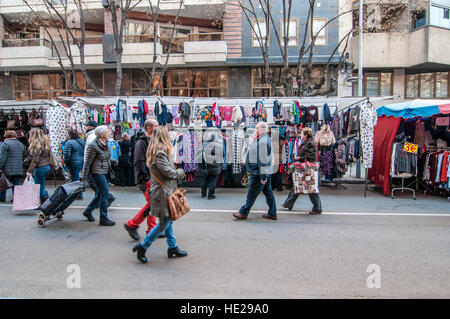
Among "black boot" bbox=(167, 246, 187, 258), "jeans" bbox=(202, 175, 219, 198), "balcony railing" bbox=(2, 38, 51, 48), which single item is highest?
"balcony railing" bbox=(2, 38, 51, 48)

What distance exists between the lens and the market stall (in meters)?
9.22

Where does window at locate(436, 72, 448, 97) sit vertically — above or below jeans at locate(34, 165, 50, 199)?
above

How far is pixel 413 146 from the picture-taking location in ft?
31.1

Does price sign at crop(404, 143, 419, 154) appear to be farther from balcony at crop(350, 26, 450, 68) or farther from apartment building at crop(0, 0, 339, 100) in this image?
balcony at crop(350, 26, 450, 68)

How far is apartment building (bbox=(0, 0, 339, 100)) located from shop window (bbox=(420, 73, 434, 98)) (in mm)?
5061

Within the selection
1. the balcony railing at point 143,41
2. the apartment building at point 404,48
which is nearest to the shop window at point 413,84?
the apartment building at point 404,48

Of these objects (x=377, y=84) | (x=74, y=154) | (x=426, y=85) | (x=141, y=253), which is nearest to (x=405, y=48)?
(x=377, y=84)

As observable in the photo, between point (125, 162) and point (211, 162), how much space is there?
3542 millimetres

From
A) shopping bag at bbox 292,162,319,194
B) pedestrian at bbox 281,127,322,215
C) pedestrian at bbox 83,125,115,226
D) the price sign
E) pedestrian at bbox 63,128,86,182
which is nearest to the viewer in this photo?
pedestrian at bbox 83,125,115,226

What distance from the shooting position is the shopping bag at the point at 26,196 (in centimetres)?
735

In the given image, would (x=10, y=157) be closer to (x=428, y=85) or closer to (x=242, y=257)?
(x=242, y=257)

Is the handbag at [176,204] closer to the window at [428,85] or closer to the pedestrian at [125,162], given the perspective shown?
the pedestrian at [125,162]

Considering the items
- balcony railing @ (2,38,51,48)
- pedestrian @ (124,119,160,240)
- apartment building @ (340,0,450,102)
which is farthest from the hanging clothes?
balcony railing @ (2,38,51,48)

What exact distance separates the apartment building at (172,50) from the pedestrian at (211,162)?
10.2 metres
